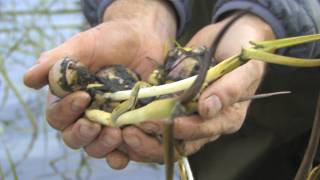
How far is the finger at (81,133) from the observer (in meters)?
0.93

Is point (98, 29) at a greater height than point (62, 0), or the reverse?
point (98, 29)

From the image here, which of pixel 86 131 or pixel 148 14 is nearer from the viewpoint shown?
pixel 86 131

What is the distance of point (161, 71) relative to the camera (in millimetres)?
1038

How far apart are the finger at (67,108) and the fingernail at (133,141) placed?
3.0 inches

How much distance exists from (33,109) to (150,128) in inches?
51.5

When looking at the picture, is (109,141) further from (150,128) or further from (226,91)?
(226,91)

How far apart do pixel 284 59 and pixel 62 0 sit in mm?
2161

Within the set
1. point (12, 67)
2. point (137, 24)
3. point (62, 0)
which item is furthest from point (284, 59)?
point (62, 0)

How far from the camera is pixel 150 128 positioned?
0.91m

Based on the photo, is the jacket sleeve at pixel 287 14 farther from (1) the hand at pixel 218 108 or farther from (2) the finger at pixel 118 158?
(2) the finger at pixel 118 158

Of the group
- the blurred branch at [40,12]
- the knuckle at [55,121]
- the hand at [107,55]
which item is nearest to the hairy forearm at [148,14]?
the hand at [107,55]

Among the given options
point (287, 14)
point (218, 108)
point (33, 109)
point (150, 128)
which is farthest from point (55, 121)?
point (33, 109)

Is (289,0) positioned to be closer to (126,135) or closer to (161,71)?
(161,71)

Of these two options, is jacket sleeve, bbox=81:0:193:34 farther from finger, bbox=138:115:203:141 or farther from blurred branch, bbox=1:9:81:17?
blurred branch, bbox=1:9:81:17
